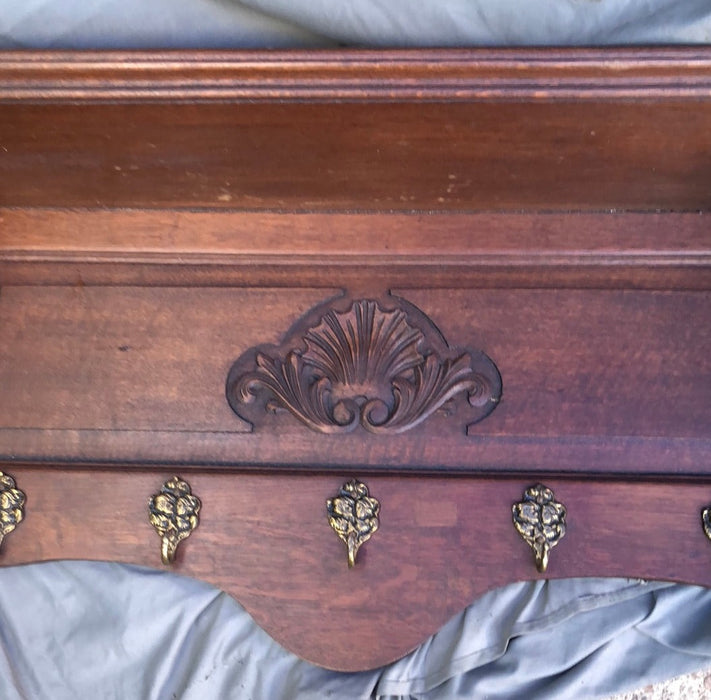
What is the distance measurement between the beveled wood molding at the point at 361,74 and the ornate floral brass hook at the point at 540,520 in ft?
1.06

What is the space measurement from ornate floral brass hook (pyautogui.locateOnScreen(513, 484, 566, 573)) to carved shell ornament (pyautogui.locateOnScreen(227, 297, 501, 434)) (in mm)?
82

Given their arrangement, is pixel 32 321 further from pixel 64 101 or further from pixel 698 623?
pixel 698 623

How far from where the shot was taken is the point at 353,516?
0.61 metres

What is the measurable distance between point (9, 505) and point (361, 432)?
315 millimetres

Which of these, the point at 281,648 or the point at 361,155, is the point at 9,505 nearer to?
the point at 281,648

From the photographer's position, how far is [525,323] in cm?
64

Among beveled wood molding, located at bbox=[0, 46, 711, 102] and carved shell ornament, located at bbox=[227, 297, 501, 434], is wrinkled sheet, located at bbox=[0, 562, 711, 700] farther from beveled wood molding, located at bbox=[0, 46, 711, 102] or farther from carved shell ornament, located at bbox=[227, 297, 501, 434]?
beveled wood molding, located at bbox=[0, 46, 711, 102]

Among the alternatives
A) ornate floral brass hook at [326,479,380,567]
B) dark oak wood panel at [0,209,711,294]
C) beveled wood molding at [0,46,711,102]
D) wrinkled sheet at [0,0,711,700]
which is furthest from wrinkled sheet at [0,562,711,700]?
beveled wood molding at [0,46,711,102]

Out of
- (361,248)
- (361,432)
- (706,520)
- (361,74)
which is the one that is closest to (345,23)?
(361,74)

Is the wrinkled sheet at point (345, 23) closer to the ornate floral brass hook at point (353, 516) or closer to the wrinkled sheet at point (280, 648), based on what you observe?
the ornate floral brass hook at point (353, 516)

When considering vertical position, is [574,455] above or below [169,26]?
below

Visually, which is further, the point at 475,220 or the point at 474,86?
the point at 475,220

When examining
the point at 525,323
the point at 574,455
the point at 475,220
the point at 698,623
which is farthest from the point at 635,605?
the point at 475,220

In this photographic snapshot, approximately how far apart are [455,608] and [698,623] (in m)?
0.23
